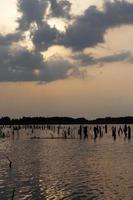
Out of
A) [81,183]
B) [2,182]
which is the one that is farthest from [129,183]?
[2,182]

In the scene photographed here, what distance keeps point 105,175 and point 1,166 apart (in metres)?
11.1

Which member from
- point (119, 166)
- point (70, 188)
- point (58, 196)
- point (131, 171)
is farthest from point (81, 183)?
point (119, 166)

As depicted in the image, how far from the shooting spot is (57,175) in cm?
3594

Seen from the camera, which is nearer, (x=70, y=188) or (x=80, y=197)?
(x=80, y=197)

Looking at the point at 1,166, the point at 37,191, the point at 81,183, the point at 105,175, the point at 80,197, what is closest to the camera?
the point at 80,197

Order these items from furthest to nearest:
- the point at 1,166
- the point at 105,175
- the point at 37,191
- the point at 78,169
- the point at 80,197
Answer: the point at 1,166 < the point at 78,169 < the point at 105,175 < the point at 37,191 < the point at 80,197

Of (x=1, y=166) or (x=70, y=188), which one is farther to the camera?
(x=1, y=166)

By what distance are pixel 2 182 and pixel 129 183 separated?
28.6 ft

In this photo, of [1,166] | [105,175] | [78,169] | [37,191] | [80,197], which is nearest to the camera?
[80,197]

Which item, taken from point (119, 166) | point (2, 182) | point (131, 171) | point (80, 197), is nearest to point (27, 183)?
point (2, 182)

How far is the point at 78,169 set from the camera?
130ft

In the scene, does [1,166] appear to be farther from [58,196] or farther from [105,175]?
[58,196]

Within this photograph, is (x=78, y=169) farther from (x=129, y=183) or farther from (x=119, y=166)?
(x=129, y=183)

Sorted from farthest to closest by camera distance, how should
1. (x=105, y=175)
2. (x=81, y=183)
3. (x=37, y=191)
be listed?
(x=105, y=175), (x=81, y=183), (x=37, y=191)
